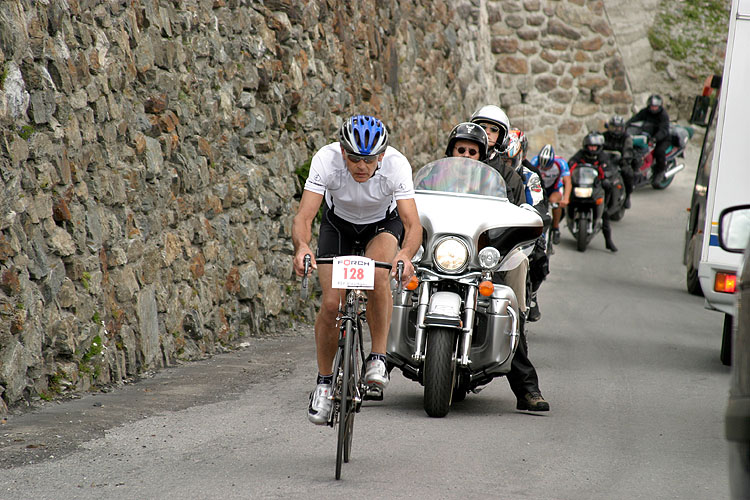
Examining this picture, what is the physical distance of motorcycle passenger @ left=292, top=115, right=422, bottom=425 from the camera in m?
5.98

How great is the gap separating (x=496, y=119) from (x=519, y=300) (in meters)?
1.66

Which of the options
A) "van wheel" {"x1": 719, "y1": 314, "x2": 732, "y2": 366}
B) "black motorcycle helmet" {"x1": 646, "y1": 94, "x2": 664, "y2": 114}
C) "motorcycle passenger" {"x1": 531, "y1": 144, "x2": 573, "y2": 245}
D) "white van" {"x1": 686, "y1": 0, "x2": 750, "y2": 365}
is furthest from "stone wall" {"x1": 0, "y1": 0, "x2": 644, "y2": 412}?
"black motorcycle helmet" {"x1": 646, "y1": 94, "x2": 664, "y2": 114}

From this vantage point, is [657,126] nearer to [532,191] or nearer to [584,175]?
[584,175]

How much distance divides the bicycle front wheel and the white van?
4877mm

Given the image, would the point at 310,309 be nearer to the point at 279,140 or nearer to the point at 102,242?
the point at 279,140

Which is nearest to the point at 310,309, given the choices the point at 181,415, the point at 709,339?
the point at 709,339

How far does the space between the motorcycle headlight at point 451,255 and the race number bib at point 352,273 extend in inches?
66.5

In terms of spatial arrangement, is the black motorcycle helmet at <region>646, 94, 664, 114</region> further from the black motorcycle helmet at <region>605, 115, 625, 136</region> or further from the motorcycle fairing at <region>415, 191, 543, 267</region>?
the motorcycle fairing at <region>415, 191, 543, 267</region>

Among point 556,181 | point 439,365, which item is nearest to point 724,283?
point 439,365

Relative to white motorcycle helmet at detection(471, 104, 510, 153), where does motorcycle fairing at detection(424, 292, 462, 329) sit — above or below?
below

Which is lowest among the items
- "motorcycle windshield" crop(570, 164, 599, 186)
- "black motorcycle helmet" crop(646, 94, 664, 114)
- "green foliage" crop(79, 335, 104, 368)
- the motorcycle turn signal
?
"motorcycle windshield" crop(570, 164, 599, 186)

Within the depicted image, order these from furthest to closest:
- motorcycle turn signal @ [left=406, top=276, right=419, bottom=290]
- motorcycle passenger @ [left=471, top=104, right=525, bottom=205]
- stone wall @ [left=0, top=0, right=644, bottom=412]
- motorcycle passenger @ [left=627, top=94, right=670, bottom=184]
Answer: motorcycle passenger @ [left=627, top=94, right=670, bottom=184], motorcycle passenger @ [left=471, top=104, right=525, bottom=205], motorcycle turn signal @ [left=406, top=276, right=419, bottom=290], stone wall @ [left=0, top=0, right=644, bottom=412]

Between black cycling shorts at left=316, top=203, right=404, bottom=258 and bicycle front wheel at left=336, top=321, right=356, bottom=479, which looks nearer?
bicycle front wheel at left=336, top=321, right=356, bottom=479

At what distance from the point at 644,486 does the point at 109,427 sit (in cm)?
309
